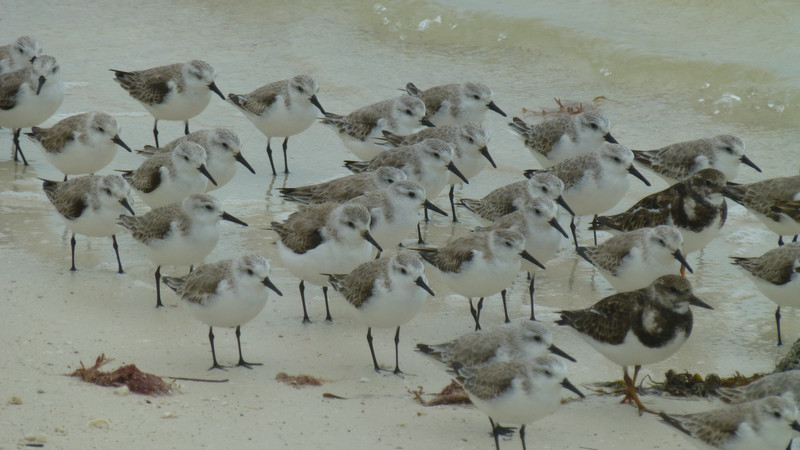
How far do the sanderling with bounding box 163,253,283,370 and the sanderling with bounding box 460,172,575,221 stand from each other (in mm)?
2877

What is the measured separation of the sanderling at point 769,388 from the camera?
261 inches

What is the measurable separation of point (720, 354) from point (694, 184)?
1.69 m

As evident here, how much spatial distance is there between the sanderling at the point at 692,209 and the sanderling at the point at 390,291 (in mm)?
2857

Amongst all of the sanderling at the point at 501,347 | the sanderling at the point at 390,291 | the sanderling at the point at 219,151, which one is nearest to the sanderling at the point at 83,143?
the sanderling at the point at 219,151

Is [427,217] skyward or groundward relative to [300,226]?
groundward

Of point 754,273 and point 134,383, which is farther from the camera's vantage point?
point 754,273

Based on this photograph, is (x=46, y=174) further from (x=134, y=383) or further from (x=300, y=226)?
(x=134, y=383)

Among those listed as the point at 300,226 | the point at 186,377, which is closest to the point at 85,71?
the point at 300,226

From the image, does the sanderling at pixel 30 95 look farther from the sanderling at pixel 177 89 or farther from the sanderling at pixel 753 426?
the sanderling at pixel 753 426

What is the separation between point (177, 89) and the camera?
12.3 meters

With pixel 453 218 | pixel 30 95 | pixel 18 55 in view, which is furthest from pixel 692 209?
pixel 18 55

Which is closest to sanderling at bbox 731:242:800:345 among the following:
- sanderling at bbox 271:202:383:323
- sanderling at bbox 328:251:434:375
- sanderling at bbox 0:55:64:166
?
sanderling at bbox 328:251:434:375

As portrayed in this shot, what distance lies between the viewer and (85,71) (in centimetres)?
1609

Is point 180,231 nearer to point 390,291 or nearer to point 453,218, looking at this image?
point 390,291
